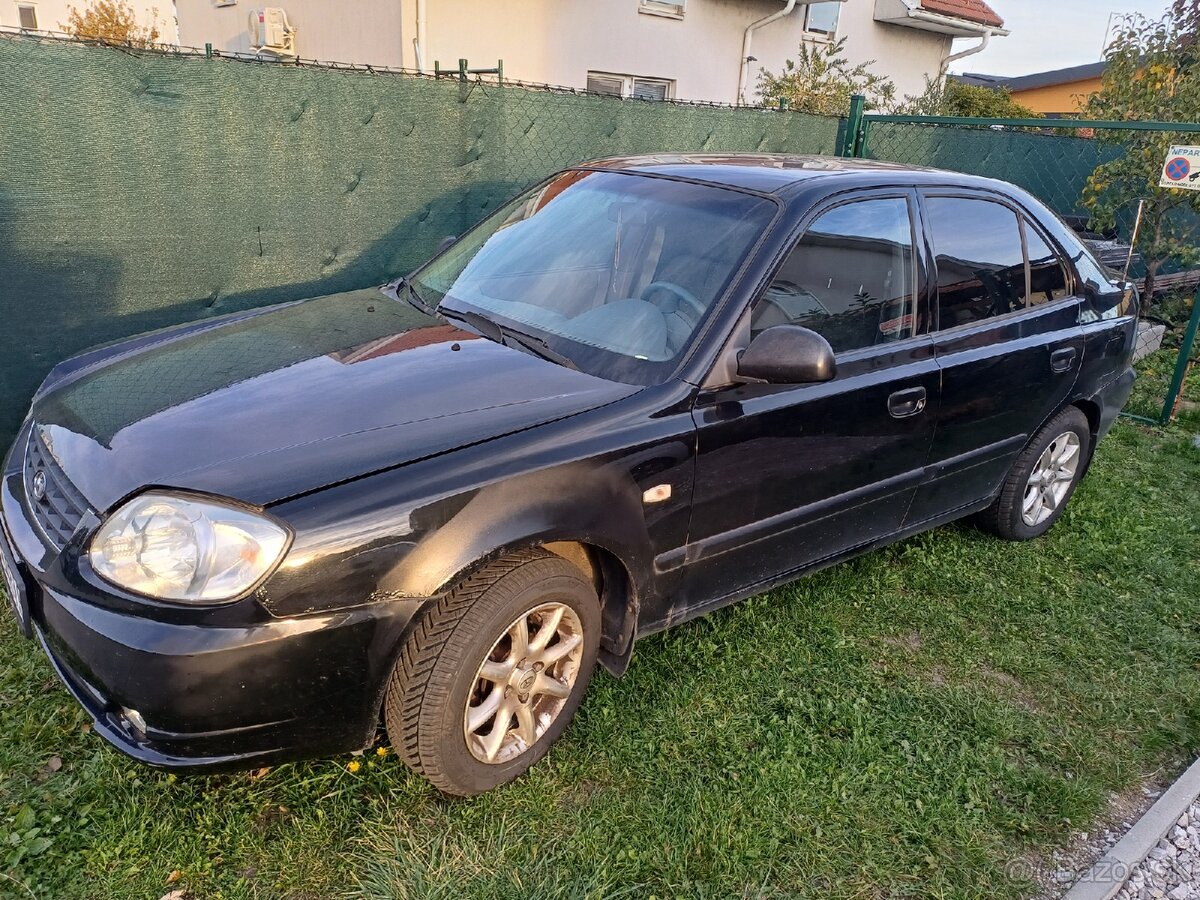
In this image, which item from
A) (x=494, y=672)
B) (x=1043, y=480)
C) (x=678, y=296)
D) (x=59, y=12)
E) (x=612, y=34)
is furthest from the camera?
(x=59, y=12)

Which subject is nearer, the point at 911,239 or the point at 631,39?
the point at 911,239

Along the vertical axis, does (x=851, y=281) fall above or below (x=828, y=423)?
above

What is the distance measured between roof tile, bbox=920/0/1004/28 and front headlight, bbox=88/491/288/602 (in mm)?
17654

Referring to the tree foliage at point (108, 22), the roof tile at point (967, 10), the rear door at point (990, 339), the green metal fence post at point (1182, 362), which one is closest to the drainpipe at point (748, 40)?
→ the roof tile at point (967, 10)

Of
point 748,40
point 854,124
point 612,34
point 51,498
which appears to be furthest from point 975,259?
point 748,40

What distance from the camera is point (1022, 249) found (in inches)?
148

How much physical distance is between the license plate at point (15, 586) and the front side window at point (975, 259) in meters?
3.11

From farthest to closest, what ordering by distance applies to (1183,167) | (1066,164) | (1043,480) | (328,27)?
(328,27) → (1066,164) → (1183,167) → (1043,480)

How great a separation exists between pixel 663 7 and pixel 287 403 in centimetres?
1295

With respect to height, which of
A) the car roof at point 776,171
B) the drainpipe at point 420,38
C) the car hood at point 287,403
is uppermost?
the drainpipe at point 420,38

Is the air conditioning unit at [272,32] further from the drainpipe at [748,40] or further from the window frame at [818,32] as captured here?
the window frame at [818,32]

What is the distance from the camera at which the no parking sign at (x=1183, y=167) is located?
5492 millimetres

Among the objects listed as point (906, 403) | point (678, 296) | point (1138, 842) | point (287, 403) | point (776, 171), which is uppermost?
point (776, 171)

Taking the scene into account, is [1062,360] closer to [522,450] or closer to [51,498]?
[522,450]
